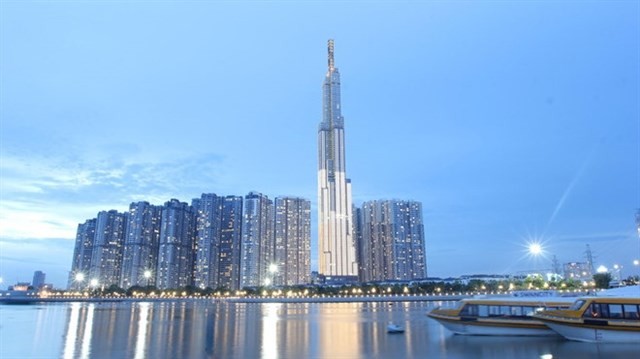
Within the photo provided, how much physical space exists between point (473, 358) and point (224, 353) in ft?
44.6

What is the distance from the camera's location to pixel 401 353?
86.5 ft

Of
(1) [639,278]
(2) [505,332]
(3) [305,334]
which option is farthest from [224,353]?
(1) [639,278]

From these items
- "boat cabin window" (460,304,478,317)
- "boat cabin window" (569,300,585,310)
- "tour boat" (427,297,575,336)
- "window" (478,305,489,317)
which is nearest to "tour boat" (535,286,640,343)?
"boat cabin window" (569,300,585,310)

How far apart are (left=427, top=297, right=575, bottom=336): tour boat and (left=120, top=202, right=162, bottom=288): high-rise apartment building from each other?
180 m

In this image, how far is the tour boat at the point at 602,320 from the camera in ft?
88.9

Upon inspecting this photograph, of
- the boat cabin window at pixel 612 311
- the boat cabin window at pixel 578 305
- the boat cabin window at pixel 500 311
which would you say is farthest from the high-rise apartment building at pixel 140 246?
the boat cabin window at pixel 612 311

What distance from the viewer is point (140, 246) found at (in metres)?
194

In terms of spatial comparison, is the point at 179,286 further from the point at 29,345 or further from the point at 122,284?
the point at 29,345

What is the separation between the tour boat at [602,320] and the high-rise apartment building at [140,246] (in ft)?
613

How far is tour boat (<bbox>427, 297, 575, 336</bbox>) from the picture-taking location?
31.7 meters

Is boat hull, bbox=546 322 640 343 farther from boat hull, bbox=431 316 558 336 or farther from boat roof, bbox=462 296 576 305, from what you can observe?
boat roof, bbox=462 296 576 305

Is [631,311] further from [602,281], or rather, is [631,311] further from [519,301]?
[602,281]

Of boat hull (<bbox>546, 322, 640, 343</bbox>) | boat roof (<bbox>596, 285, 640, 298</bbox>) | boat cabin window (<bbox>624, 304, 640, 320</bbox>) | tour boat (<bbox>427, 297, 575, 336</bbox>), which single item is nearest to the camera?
boat hull (<bbox>546, 322, 640, 343</bbox>)

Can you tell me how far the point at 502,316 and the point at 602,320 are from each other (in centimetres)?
633
